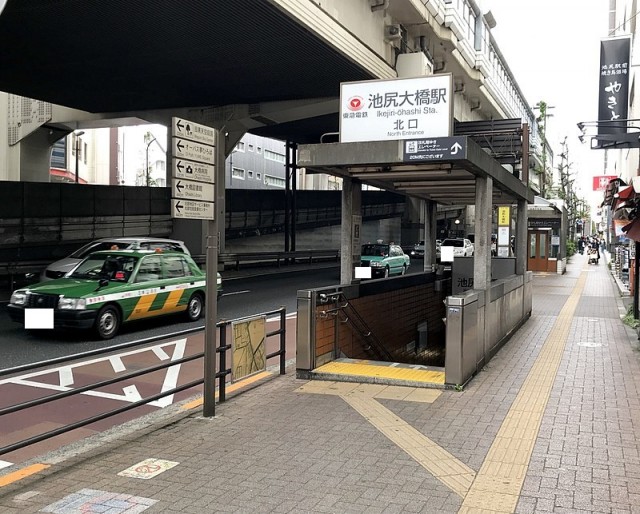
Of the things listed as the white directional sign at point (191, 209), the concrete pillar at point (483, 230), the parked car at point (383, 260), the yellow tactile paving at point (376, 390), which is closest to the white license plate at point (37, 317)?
the yellow tactile paving at point (376, 390)

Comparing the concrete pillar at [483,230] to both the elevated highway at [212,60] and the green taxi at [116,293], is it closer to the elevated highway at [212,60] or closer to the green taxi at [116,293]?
the elevated highway at [212,60]

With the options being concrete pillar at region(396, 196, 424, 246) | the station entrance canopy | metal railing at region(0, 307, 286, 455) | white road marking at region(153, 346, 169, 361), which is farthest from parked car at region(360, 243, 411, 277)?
concrete pillar at region(396, 196, 424, 246)

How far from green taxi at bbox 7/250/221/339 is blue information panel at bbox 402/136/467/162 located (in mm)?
6344

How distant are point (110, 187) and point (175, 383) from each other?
746 inches

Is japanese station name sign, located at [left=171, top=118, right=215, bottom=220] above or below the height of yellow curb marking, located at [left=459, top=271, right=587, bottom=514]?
above

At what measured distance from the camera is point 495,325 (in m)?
9.66

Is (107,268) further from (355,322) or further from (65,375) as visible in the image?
(355,322)

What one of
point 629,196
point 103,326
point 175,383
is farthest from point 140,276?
point 629,196

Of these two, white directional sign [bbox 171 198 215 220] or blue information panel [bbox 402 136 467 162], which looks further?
blue information panel [bbox 402 136 467 162]

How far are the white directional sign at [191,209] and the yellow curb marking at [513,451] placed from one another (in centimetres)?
332

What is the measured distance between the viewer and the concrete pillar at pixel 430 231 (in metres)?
13.7

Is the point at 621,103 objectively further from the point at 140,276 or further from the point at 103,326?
the point at 103,326

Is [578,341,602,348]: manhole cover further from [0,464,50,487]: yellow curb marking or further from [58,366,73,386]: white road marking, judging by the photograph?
[0,464,50,487]: yellow curb marking

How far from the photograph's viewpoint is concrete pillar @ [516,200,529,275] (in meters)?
12.6
